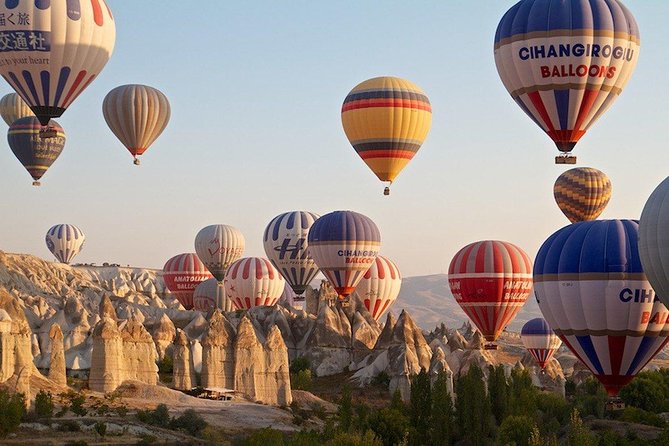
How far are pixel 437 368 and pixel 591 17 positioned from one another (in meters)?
41.4

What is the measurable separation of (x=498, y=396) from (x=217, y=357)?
64.3ft

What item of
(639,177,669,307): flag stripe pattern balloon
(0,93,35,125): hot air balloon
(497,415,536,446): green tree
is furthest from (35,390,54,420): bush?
(0,93,35,125): hot air balloon

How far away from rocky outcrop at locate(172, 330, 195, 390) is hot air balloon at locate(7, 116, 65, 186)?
83.4 feet

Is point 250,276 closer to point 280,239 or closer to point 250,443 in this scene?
point 280,239

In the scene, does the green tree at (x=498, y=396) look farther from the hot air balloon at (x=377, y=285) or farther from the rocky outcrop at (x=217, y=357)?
the hot air balloon at (x=377, y=285)

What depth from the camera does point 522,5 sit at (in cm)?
6450

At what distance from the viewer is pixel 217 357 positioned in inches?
3499

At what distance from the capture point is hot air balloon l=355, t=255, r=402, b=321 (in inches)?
4702

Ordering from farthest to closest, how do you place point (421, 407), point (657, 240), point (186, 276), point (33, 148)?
point (186, 276), point (33, 148), point (421, 407), point (657, 240)

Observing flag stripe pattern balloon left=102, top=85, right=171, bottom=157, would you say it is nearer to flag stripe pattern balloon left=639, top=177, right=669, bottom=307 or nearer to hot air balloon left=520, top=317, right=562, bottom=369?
hot air balloon left=520, top=317, right=562, bottom=369

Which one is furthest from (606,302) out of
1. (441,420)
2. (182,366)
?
(182,366)

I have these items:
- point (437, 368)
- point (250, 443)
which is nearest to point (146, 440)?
point (250, 443)

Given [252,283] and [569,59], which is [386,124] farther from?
[252,283]

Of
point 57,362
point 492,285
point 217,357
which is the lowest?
point 57,362
